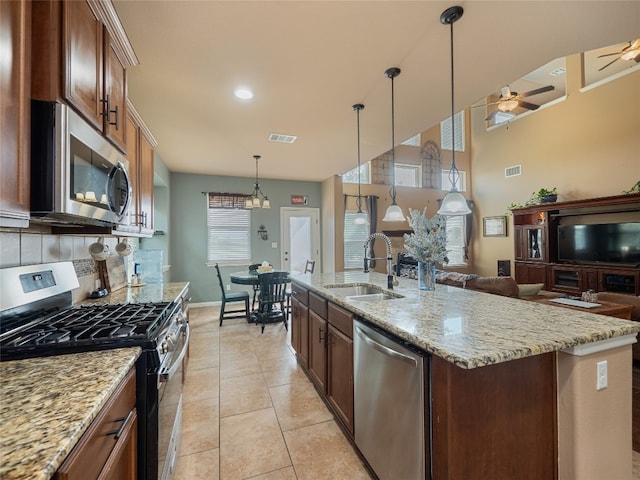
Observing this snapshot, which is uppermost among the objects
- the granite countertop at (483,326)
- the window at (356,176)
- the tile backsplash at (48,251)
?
the window at (356,176)

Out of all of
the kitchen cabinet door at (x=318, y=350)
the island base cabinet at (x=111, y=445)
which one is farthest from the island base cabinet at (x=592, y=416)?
the island base cabinet at (x=111, y=445)

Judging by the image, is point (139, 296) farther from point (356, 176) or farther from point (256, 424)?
point (356, 176)

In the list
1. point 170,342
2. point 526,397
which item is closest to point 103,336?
point 170,342

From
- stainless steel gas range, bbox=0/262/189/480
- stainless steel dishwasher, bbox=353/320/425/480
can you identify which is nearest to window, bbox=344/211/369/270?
stainless steel dishwasher, bbox=353/320/425/480

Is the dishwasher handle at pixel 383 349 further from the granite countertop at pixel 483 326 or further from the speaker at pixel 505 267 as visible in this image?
the speaker at pixel 505 267

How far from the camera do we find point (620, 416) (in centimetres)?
130

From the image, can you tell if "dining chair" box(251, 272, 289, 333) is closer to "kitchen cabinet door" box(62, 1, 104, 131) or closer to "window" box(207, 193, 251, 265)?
"window" box(207, 193, 251, 265)

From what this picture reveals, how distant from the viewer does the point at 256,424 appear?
215cm

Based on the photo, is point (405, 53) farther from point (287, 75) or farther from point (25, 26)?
point (25, 26)

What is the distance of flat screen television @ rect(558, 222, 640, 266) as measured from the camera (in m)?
4.82

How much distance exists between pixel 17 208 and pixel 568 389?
7.36 feet

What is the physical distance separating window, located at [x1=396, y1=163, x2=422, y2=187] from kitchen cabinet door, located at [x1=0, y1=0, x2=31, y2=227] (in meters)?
7.11

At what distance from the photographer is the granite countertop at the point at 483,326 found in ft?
3.55

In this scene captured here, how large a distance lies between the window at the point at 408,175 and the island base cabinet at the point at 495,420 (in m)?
6.59
